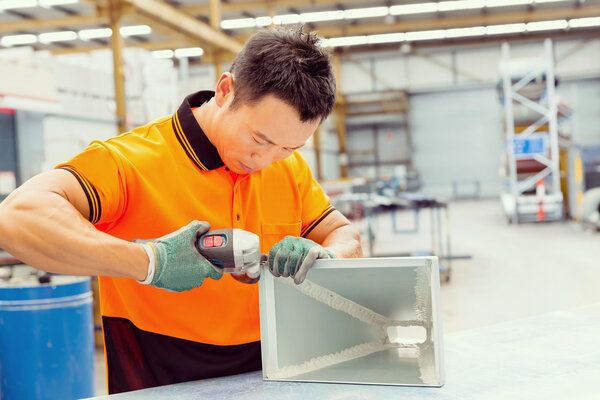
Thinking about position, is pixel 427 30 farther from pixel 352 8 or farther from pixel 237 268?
pixel 237 268

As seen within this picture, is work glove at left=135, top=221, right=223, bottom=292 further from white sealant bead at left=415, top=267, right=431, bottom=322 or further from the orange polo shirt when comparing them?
white sealant bead at left=415, top=267, right=431, bottom=322

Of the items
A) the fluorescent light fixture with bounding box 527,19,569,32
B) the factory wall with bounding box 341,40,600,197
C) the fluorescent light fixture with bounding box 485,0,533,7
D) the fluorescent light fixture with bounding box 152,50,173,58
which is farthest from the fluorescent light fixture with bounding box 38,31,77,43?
the fluorescent light fixture with bounding box 527,19,569,32

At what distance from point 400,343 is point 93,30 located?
536 inches

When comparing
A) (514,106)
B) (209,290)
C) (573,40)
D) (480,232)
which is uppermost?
(573,40)

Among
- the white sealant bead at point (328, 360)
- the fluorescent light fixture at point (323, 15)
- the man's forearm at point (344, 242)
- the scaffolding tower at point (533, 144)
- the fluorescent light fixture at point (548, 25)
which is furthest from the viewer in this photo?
the fluorescent light fixture at point (548, 25)

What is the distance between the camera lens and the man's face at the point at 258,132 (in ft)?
4.35

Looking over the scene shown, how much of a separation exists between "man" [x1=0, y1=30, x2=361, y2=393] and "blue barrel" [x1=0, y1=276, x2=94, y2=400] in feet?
A: 5.07

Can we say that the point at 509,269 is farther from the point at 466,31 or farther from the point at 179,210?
the point at 466,31

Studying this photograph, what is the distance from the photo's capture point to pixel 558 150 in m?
11.0

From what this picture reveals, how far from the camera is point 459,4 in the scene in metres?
13.3

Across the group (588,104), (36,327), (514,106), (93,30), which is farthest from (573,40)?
(36,327)

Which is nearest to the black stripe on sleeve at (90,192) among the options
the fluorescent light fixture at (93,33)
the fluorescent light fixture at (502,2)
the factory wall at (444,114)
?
the fluorescent light fixture at (93,33)

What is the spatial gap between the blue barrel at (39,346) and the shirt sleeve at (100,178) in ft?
5.84

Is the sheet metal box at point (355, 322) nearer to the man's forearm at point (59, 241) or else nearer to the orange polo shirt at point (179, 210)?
the orange polo shirt at point (179, 210)
